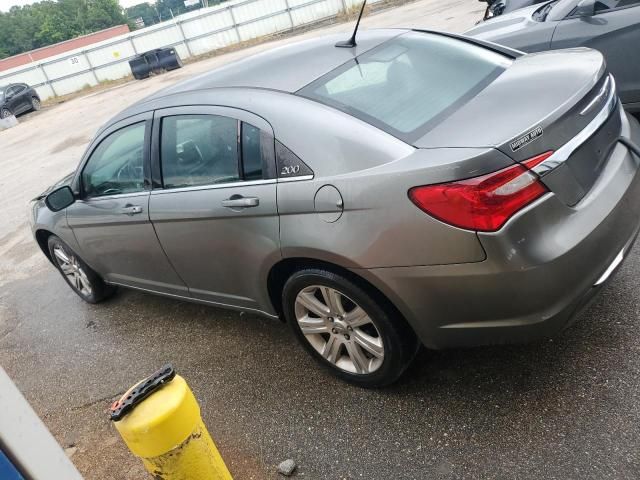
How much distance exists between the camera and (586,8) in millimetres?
4484

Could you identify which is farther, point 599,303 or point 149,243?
point 149,243

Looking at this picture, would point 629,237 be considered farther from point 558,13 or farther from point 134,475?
point 558,13

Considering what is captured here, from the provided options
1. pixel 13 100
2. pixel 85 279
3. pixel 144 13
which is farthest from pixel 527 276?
pixel 144 13

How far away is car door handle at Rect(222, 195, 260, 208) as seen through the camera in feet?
8.63

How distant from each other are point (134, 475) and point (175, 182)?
1598mm

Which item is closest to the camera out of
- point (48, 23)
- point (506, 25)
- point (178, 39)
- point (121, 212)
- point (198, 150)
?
point (198, 150)

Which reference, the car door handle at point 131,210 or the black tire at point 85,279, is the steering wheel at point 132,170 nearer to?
the car door handle at point 131,210

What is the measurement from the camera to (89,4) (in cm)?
8094

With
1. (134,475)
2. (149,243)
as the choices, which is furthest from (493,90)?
(134,475)

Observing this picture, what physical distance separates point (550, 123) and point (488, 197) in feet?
1.52

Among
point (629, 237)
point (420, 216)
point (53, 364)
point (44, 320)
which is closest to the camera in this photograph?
point (420, 216)

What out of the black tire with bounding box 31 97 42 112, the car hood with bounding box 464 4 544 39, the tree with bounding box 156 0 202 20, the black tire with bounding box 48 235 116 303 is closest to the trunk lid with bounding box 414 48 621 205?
the car hood with bounding box 464 4 544 39

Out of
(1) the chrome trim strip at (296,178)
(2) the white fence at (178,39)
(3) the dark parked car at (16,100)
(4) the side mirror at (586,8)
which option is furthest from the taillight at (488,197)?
(2) the white fence at (178,39)

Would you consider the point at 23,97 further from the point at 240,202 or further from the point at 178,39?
the point at 240,202
